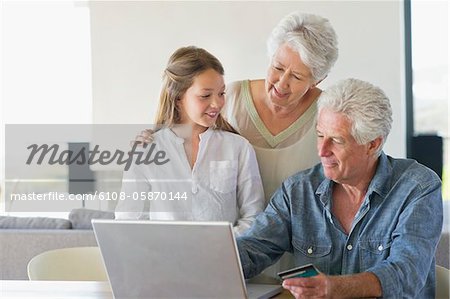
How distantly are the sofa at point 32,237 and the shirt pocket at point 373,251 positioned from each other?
1710 mm

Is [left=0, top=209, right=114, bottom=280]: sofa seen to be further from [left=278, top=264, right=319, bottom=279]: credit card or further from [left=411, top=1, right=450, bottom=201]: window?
[left=411, top=1, right=450, bottom=201]: window

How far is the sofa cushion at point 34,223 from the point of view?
3.68 metres

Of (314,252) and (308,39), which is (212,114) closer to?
(308,39)

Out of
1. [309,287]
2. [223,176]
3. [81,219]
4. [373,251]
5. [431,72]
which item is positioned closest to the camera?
Answer: [309,287]

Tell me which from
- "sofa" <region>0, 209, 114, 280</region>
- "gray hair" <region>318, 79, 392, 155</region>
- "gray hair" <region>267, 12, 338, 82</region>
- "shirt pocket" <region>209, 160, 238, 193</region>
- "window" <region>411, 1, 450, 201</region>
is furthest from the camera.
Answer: "window" <region>411, 1, 450, 201</region>

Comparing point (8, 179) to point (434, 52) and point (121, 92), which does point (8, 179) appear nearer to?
point (121, 92)

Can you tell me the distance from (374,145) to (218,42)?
3.40 metres

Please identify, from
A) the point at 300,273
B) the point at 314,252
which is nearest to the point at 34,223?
the point at 314,252

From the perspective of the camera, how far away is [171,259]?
5.95 ft

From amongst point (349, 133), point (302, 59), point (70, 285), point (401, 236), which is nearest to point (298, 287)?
point (401, 236)

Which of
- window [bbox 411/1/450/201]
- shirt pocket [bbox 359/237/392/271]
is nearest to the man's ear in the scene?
shirt pocket [bbox 359/237/392/271]

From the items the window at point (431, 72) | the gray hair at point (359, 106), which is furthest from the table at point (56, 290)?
the window at point (431, 72)

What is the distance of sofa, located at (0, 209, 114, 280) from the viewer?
3568mm

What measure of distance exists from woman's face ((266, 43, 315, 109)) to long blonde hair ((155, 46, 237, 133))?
263 mm
